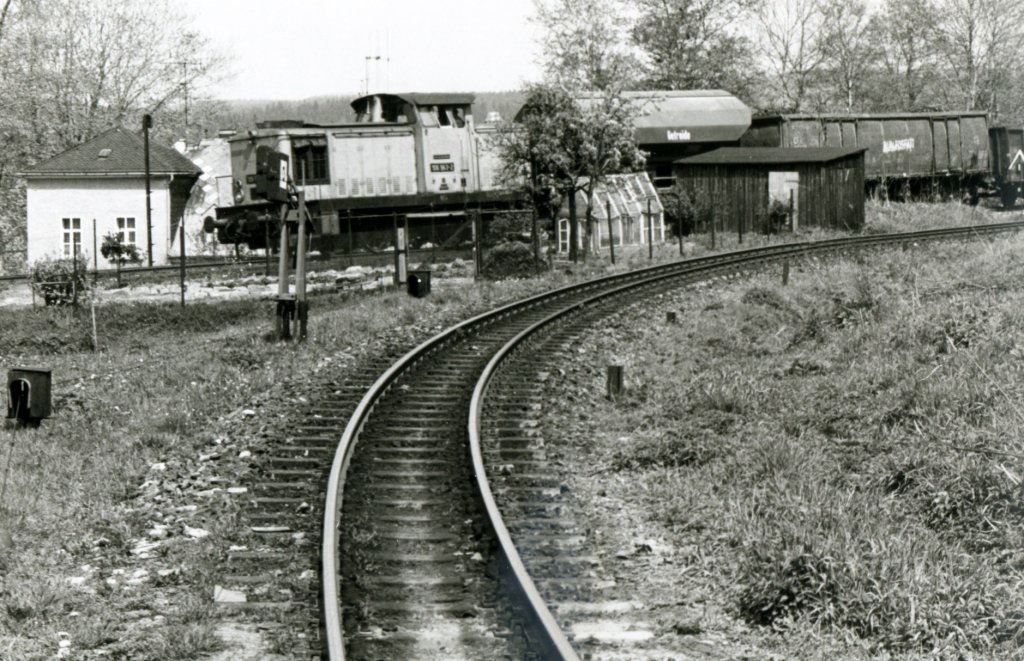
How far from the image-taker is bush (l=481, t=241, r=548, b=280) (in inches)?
1062

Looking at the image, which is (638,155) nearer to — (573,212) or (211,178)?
(573,212)

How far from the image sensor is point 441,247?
3225 centimetres

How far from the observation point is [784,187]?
1483 inches

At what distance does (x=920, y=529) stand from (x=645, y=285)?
1585 centimetres

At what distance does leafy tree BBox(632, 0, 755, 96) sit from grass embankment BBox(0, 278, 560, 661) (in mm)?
42530

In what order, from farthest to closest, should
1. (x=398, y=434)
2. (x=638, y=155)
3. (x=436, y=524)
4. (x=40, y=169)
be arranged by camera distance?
1. (x=40, y=169)
2. (x=638, y=155)
3. (x=398, y=434)
4. (x=436, y=524)

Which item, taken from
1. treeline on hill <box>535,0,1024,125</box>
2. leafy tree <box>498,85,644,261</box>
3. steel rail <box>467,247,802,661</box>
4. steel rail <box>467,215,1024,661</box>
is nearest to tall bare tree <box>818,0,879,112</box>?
treeline on hill <box>535,0,1024,125</box>

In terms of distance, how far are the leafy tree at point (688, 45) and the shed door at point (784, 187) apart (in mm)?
24266

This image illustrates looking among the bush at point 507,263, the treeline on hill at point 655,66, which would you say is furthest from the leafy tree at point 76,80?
the bush at point 507,263

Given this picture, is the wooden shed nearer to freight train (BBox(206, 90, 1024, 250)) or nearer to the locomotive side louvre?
freight train (BBox(206, 90, 1024, 250))

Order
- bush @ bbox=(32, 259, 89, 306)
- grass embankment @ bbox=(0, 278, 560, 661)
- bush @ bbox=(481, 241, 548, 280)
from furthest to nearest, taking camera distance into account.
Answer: bush @ bbox=(481, 241, 548, 280) < bush @ bbox=(32, 259, 89, 306) < grass embankment @ bbox=(0, 278, 560, 661)

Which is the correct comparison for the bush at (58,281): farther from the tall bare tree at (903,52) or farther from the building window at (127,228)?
the tall bare tree at (903,52)

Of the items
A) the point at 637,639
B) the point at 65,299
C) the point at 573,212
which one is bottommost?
the point at 637,639

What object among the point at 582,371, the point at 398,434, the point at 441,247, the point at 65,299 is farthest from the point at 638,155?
the point at 398,434
